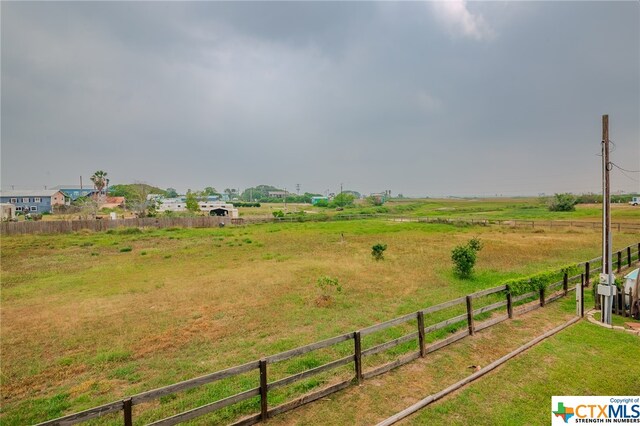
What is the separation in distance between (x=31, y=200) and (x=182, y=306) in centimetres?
9201

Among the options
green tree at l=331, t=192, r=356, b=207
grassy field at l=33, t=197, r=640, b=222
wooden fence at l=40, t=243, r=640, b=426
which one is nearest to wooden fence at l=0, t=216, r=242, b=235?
grassy field at l=33, t=197, r=640, b=222

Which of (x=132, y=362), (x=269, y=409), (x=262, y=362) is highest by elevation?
(x=262, y=362)

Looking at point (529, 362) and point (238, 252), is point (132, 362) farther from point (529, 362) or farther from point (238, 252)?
point (238, 252)

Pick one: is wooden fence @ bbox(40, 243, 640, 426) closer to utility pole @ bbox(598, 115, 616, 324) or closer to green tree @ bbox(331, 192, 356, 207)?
utility pole @ bbox(598, 115, 616, 324)

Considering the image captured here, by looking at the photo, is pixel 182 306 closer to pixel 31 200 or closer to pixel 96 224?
pixel 96 224

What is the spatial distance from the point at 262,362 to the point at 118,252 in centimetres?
2590

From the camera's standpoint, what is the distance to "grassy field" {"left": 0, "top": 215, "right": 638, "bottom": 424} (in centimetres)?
710

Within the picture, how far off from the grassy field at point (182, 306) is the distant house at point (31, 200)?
2568 inches

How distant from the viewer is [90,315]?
11500 millimetres

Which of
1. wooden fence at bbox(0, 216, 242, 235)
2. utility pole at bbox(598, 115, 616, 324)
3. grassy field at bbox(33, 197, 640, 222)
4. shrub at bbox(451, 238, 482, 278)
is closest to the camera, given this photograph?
utility pole at bbox(598, 115, 616, 324)

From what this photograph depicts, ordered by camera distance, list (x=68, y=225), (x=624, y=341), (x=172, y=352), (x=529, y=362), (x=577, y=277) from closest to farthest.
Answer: (x=529, y=362) < (x=624, y=341) < (x=172, y=352) < (x=577, y=277) < (x=68, y=225)

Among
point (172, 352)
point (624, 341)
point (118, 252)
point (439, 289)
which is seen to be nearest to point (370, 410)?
point (172, 352)

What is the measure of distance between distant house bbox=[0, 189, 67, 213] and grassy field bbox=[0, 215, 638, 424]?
65224mm

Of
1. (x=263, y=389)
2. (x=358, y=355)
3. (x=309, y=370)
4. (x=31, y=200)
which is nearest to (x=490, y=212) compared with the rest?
(x=358, y=355)
